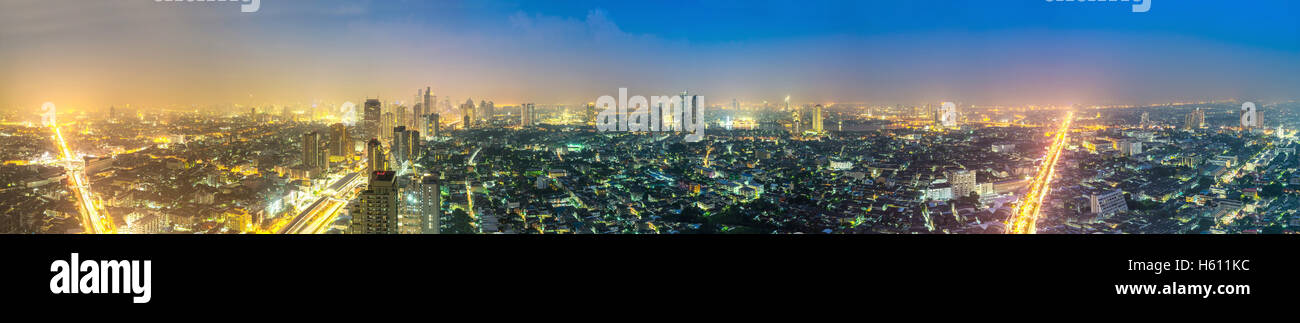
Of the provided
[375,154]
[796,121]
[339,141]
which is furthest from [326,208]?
[796,121]

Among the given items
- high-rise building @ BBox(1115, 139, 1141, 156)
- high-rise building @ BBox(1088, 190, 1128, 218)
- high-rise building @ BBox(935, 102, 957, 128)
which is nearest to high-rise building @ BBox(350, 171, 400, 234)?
high-rise building @ BBox(1088, 190, 1128, 218)

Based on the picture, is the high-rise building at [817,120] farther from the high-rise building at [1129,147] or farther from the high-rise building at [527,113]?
the high-rise building at [527,113]

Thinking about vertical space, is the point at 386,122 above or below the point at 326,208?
above

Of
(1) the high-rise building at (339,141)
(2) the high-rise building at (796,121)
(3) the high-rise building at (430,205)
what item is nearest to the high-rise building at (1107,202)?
(2) the high-rise building at (796,121)

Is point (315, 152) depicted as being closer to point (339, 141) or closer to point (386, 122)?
point (339, 141)
